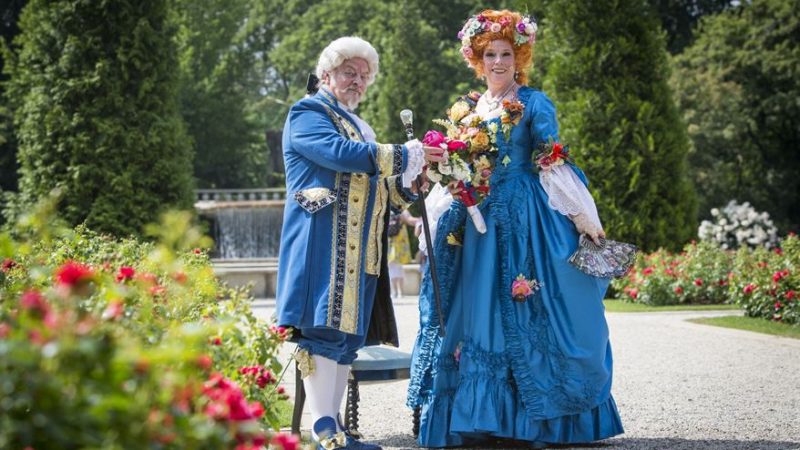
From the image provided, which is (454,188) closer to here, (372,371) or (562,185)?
(562,185)

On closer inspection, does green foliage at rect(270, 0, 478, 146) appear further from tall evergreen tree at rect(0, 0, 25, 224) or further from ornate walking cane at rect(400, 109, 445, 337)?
ornate walking cane at rect(400, 109, 445, 337)

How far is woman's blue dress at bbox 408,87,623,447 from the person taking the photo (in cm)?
447

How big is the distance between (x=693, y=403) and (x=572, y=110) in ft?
27.4

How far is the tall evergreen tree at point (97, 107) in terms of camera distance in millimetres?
12406

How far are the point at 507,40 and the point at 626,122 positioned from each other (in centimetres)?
868

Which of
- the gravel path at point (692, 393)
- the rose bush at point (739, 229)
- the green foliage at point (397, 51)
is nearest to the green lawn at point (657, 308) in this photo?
the gravel path at point (692, 393)

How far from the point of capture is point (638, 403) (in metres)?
5.61

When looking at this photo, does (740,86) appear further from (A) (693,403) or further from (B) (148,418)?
(B) (148,418)

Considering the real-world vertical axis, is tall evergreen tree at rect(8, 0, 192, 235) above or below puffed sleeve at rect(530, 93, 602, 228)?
above

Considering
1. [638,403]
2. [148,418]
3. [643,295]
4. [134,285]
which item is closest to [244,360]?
[134,285]

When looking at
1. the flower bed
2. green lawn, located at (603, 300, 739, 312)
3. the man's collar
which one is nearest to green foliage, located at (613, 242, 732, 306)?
the flower bed

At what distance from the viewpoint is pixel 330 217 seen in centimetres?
420

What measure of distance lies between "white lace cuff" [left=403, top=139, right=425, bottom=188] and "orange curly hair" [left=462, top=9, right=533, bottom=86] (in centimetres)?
84

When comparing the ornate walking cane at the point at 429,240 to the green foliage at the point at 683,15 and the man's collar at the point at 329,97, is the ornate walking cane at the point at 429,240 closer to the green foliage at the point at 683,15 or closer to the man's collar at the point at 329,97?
the man's collar at the point at 329,97
